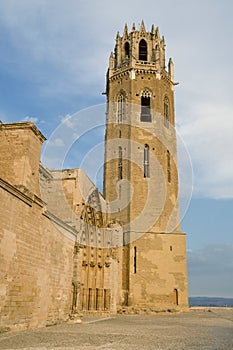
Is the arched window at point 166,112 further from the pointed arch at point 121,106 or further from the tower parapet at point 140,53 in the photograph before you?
the pointed arch at point 121,106

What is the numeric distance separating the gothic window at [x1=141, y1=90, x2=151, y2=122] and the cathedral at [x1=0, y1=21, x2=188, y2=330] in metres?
0.08

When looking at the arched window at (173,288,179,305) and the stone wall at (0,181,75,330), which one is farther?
the arched window at (173,288,179,305)

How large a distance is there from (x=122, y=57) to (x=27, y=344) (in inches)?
1032

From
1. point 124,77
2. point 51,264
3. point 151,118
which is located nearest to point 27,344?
point 51,264

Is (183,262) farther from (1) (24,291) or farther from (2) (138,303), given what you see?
(1) (24,291)

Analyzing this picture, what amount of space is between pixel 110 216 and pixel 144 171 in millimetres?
4203

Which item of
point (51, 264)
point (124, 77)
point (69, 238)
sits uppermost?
point (124, 77)

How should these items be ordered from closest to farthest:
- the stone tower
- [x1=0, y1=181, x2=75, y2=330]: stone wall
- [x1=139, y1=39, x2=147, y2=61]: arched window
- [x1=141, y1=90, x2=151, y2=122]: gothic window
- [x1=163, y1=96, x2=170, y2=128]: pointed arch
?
[x1=0, y1=181, x2=75, y2=330]: stone wall < the stone tower < [x1=141, y1=90, x2=151, y2=122]: gothic window < [x1=163, y1=96, x2=170, y2=128]: pointed arch < [x1=139, y1=39, x2=147, y2=61]: arched window

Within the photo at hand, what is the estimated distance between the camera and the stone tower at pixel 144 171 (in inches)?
865

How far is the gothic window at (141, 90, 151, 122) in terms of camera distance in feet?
87.1

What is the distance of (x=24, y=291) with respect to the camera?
9258mm

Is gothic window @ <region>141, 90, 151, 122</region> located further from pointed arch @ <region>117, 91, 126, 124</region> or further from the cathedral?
pointed arch @ <region>117, 91, 126, 124</region>

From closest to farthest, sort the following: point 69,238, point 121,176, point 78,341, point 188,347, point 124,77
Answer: point 188,347 < point 78,341 < point 69,238 < point 121,176 < point 124,77

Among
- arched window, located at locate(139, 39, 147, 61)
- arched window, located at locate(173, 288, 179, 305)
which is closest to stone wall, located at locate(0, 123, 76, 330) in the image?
→ arched window, located at locate(173, 288, 179, 305)
